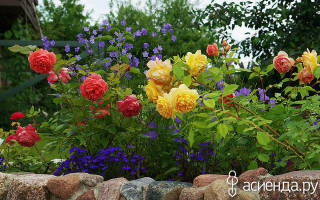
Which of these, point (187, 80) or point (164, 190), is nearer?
point (187, 80)

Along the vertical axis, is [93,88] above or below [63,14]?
below

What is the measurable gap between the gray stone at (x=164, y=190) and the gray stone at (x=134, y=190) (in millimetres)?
37

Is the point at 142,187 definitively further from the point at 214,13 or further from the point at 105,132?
the point at 214,13

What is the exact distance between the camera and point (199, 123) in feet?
6.80

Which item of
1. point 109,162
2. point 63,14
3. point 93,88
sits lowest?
point 109,162

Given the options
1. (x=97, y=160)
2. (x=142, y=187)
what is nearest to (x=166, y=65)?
(x=142, y=187)

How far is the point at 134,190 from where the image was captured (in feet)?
7.51

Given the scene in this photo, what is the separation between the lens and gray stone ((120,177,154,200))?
228 cm

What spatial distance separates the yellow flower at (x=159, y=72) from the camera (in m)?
2.00

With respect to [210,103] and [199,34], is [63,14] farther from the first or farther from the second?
[210,103]

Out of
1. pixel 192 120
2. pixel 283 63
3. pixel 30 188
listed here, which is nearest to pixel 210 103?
pixel 192 120

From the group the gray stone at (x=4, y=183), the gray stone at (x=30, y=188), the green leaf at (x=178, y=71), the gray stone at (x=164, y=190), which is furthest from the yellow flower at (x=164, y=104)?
the gray stone at (x=4, y=183)

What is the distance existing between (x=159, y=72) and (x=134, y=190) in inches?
31.2

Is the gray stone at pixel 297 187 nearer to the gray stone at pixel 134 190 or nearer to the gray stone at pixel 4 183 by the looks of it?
the gray stone at pixel 134 190
